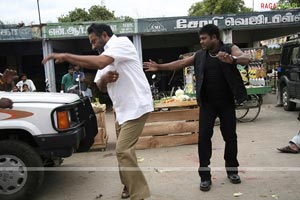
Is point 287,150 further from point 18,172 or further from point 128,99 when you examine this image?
point 18,172

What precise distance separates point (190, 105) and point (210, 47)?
9.39 ft

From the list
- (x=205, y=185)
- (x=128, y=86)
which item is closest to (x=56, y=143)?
(x=128, y=86)

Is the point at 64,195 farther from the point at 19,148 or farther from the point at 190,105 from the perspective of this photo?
the point at 190,105

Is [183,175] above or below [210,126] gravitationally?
below

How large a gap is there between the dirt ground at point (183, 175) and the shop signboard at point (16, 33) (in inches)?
294

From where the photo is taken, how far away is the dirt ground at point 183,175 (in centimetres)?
434

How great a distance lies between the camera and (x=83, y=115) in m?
4.76

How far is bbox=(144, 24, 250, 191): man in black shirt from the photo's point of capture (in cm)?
427

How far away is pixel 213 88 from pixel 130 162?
4.69 feet

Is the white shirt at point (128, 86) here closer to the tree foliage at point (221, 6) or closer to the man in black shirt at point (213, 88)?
the man in black shirt at point (213, 88)

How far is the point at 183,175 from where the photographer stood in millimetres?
5020

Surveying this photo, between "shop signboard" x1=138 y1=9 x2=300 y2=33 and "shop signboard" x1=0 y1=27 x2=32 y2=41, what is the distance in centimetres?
386

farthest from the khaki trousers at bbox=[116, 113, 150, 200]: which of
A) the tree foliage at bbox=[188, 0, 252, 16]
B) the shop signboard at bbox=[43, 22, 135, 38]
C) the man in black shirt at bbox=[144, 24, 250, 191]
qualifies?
the tree foliage at bbox=[188, 0, 252, 16]

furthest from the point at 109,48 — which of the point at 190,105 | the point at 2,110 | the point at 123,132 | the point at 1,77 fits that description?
the point at 190,105
